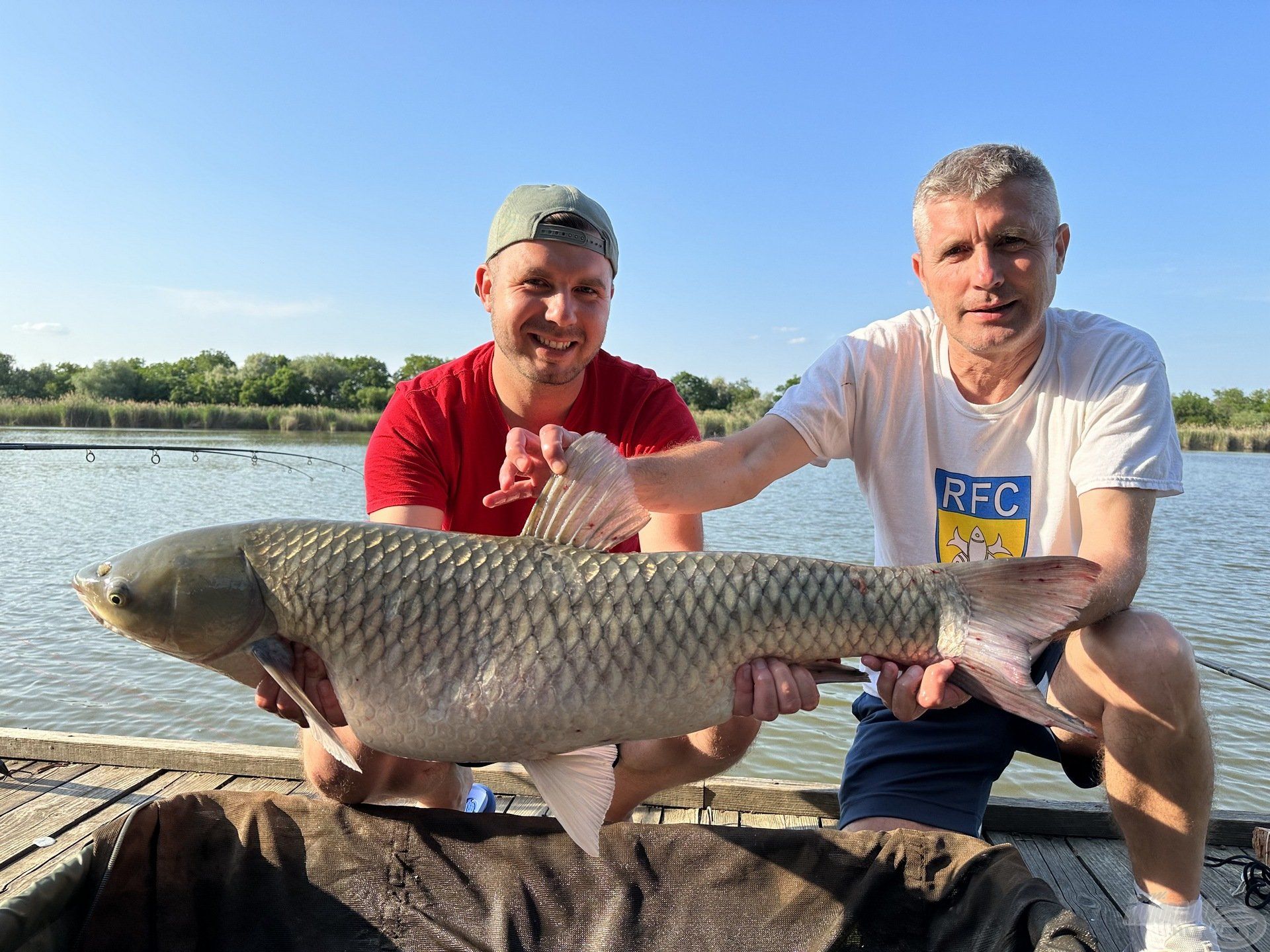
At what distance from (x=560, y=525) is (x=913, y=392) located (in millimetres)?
1295

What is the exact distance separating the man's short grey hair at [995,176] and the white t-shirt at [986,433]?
1.12 ft

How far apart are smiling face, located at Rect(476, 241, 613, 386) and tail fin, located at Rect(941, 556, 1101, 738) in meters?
1.25

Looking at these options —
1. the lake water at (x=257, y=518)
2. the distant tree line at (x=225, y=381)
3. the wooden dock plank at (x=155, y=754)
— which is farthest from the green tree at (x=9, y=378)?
the wooden dock plank at (x=155, y=754)

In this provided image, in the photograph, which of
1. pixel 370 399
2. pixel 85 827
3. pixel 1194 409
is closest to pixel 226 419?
pixel 85 827

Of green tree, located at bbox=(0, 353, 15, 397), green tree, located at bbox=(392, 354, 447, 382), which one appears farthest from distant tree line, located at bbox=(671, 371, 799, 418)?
green tree, located at bbox=(0, 353, 15, 397)

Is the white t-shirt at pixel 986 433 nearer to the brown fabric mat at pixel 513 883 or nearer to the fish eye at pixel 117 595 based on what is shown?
the brown fabric mat at pixel 513 883

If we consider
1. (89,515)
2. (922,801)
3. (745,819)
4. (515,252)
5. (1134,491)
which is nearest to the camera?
(1134,491)

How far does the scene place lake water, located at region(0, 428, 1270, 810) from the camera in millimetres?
4680

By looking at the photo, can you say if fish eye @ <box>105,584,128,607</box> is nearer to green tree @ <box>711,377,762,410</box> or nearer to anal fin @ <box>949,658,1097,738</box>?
anal fin @ <box>949,658,1097,738</box>

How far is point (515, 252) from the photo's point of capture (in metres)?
2.54

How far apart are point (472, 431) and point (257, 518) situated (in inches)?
308

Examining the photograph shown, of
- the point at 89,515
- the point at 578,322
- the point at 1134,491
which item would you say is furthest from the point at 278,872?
the point at 89,515

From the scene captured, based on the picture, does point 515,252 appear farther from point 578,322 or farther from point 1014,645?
point 1014,645

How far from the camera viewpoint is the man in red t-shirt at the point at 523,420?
2.42 metres
